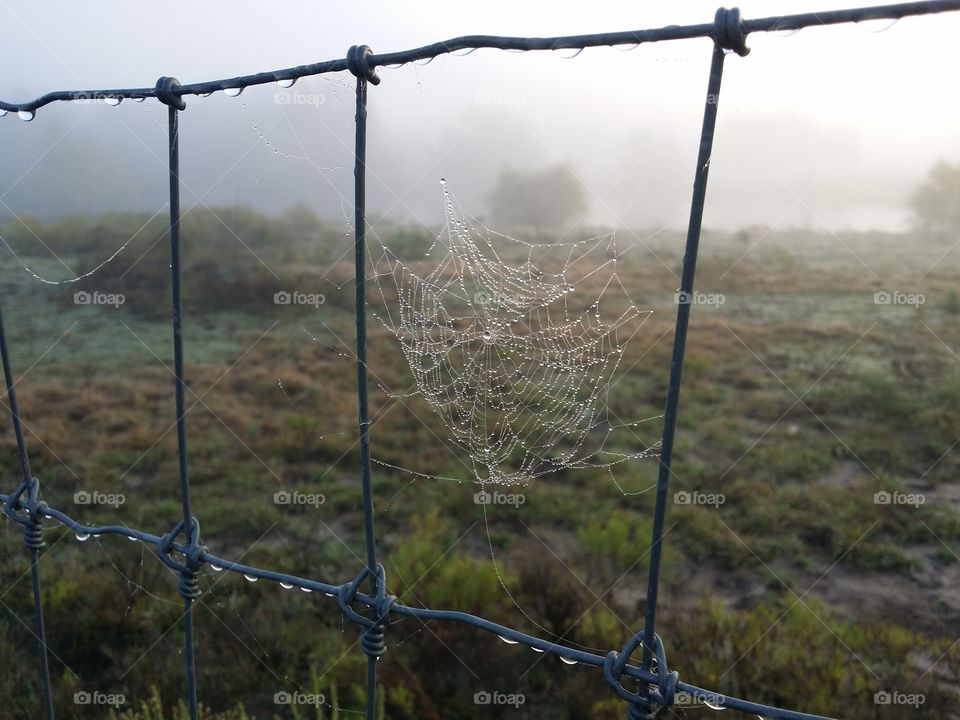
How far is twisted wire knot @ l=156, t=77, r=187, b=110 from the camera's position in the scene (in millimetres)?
1250

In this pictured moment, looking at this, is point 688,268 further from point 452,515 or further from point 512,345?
point 452,515

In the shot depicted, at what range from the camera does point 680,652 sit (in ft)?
11.1

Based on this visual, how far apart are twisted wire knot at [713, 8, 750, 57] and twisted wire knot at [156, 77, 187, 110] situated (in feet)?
2.93

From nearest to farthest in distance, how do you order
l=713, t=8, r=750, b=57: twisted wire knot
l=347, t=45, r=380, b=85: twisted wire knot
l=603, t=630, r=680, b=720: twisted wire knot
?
l=713, t=8, r=750, b=57: twisted wire knot, l=603, t=630, r=680, b=720: twisted wire knot, l=347, t=45, r=380, b=85: twisted wire knot

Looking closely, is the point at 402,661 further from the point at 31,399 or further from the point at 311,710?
the point at 31,399

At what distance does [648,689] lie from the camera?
100cm

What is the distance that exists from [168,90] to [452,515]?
174 inches

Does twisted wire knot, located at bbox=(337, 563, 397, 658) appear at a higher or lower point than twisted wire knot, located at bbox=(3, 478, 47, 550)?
lower

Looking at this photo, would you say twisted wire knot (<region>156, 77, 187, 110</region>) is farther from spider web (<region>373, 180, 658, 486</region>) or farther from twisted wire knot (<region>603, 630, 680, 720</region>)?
twisted wire knot (<region>603, 630, 680, 720</region>)

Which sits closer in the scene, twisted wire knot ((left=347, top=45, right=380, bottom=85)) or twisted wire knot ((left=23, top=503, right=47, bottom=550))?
twisted wire knot ((left=347, top=45, right=380, bottom=85))

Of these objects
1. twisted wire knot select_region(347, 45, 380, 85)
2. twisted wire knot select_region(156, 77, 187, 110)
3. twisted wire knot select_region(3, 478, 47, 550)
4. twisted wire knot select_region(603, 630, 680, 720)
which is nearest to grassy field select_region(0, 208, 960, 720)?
twisted wire knot select_region(156, 77, 187, 110)

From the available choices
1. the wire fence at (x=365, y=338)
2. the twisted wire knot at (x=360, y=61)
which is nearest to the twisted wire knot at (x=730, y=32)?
the wire fence at (x=365, y=338)

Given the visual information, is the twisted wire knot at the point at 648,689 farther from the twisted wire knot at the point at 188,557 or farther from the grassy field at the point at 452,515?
the grassy field at the point at 452,515

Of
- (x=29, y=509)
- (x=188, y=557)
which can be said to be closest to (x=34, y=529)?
(x=29, y=509)
